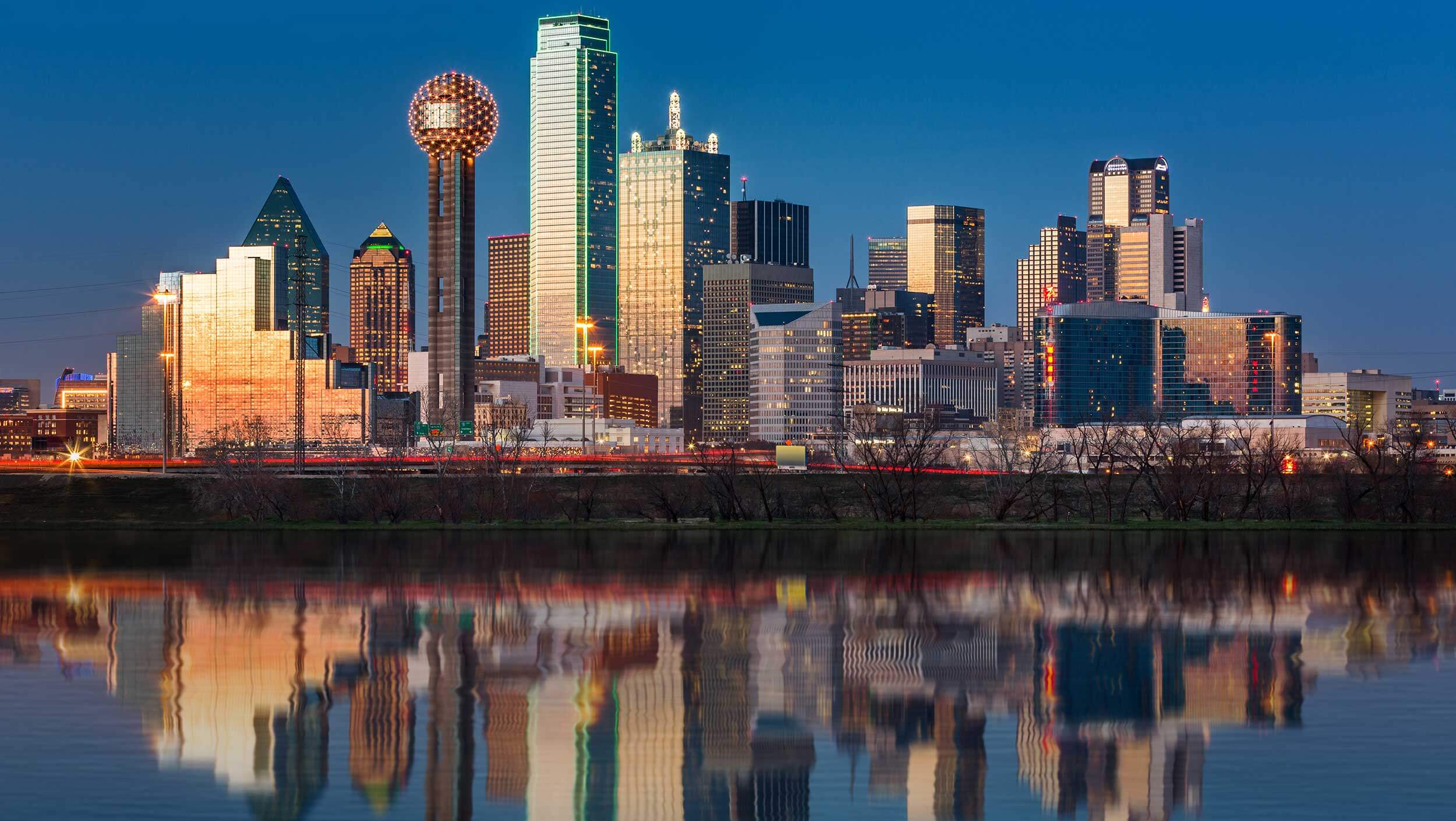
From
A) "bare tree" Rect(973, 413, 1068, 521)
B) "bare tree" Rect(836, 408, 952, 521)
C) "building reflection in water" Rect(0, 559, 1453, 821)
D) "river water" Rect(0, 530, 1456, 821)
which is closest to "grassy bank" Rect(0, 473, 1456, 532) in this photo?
"bare tree" Rect(973, 413, 1068, 521)

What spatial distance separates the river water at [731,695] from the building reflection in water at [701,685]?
0.11 meters

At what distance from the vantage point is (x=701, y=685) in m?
29.5

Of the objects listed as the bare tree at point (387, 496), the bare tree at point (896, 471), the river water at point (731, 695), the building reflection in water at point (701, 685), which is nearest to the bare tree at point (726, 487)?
→ the bare tree at point (896, 471)

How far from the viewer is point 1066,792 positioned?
2161 centimetres

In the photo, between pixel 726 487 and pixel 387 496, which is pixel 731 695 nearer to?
pixel 726 487

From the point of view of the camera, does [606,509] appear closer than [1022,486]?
No

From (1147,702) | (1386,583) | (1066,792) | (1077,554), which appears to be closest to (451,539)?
(1077,554)

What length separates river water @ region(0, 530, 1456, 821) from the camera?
70.2 feet

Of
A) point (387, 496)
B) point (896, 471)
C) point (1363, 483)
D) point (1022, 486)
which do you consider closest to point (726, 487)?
point (896, 471)

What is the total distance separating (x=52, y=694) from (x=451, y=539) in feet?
148

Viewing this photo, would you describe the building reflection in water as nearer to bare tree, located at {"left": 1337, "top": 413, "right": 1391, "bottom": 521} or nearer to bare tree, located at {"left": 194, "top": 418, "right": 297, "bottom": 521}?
bare tree, located at {"left": 1337, "top": 413, "right": 1391, "bottom": 521}

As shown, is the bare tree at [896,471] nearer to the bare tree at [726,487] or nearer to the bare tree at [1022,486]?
the bare tree at [1022,486]

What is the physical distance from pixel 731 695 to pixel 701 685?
1255 millimetres

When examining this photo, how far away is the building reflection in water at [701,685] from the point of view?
72.2 feet
